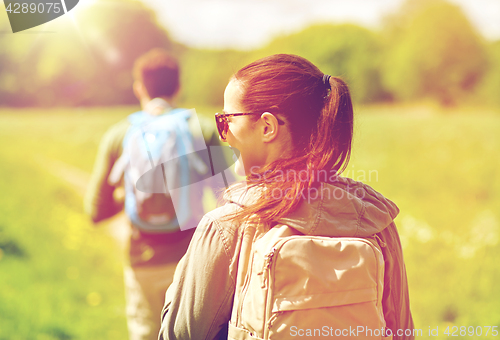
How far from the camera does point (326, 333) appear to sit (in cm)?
100

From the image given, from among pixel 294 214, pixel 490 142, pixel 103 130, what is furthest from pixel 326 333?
pixel 103 130

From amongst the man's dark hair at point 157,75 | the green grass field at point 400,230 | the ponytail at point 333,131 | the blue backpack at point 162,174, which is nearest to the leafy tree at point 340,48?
the green grass field at point 400,230

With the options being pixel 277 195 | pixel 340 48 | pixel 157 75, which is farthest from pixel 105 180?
pixel 340 48

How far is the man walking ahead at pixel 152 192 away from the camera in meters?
2.24

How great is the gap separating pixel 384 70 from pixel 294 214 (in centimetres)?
1686

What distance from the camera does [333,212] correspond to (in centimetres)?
108

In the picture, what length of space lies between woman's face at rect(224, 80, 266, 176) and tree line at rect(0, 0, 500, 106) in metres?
0.25

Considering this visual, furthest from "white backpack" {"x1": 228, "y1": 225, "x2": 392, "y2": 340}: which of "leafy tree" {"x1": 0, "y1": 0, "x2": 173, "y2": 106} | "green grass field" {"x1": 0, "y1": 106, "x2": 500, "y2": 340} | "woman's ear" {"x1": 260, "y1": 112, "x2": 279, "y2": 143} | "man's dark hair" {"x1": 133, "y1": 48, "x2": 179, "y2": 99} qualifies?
"leafy tree" {"x1": 0, "y1": 0, "x2": 173, "y2": 106}

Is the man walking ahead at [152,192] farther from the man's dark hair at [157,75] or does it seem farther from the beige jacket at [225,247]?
the beige jacket at [225,247]

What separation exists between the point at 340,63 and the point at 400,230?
15569 mm

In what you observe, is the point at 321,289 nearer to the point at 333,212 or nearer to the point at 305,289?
the point at 305,289

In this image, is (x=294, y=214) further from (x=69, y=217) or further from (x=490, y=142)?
(x=490, y=142)

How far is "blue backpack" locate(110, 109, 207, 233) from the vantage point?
2.22 metres

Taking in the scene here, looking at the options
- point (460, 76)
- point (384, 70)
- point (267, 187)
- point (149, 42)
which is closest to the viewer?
point (267, 187)
